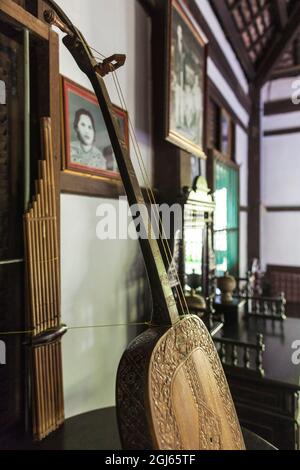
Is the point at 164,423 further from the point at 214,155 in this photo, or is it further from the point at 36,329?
the point at 214,155

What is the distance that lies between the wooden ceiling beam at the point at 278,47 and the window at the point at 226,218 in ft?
5.84

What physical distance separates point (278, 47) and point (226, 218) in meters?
2.72

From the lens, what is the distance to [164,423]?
2.25 ft

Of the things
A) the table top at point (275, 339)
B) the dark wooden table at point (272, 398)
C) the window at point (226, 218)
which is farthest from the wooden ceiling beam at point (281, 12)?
the dark wooden table at point (272, 398)

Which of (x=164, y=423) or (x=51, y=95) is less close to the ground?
(x=51, y=95)

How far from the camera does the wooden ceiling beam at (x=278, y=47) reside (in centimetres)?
412

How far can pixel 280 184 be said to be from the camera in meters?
5.04

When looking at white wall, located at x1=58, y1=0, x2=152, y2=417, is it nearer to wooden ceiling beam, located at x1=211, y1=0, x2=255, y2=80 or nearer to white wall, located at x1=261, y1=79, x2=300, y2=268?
wooden ceiling beam, located at x1=211, y1=0, x2=255, y2=80

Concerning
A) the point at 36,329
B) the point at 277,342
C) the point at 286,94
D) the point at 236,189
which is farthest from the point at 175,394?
the point at 286,94

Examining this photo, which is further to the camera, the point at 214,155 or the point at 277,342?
the point at 214,155

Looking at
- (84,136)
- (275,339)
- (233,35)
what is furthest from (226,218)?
(84,136)

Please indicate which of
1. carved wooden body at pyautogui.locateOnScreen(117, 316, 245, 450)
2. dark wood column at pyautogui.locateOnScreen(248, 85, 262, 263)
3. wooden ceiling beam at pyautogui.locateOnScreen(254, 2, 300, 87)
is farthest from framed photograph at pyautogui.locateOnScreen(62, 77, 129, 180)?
wooden ceiling beam at pyautogui.locateOnScreen(254, 2, 300, 87)

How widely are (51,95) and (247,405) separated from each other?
1814 mm

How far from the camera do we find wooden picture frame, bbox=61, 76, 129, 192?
1.32 metres
